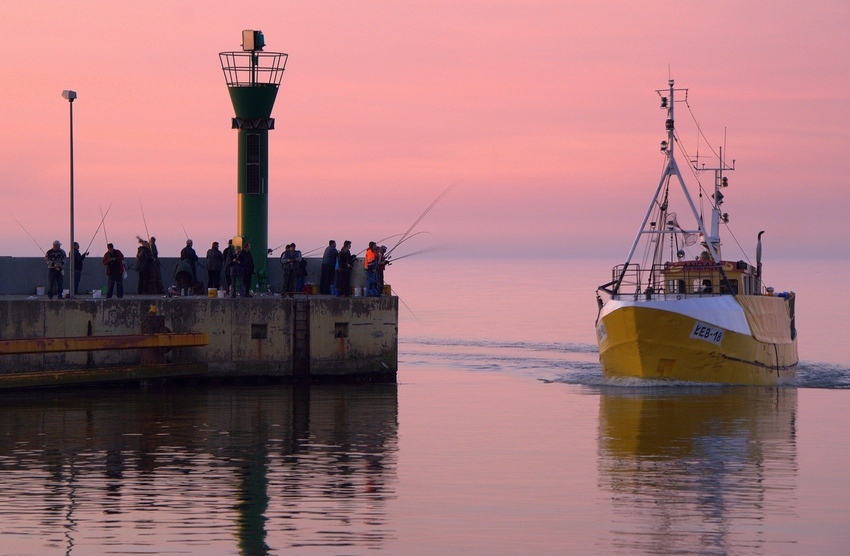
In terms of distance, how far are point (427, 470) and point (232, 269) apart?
14498 mm

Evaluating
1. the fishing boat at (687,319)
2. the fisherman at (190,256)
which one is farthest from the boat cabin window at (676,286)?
the fisherman at (190,256)

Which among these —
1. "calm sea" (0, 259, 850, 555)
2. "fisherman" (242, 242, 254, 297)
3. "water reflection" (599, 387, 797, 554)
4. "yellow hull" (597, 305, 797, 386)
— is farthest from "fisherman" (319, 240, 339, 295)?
"water reflection" (599, 387, 797, 554)

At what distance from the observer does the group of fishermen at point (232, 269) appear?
31.5m

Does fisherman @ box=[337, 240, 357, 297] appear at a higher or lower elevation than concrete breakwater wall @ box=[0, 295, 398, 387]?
higher

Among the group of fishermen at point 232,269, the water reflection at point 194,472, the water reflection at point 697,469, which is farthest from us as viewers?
the group of fishermen at point 232,269

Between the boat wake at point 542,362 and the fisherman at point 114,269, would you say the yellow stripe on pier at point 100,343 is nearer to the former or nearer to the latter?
the fisherman at point 114,269

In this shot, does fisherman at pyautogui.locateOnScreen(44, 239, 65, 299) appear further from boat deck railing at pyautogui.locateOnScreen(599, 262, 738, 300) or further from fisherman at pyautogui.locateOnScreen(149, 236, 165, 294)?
boat deck railing at pyautogui.locateOnScreen(599, 262, 738, 300)

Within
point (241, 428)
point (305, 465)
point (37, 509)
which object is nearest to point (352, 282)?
point (241, 428)

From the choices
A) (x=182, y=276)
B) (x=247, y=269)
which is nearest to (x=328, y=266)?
(x=247, y=269)

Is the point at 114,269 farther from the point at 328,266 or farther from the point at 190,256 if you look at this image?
the point at 328,266

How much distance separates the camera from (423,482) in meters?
17.3

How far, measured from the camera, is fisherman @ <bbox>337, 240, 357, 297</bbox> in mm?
32562

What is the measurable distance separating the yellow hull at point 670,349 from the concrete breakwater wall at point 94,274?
23.0ft

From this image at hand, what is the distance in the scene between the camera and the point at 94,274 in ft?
110
